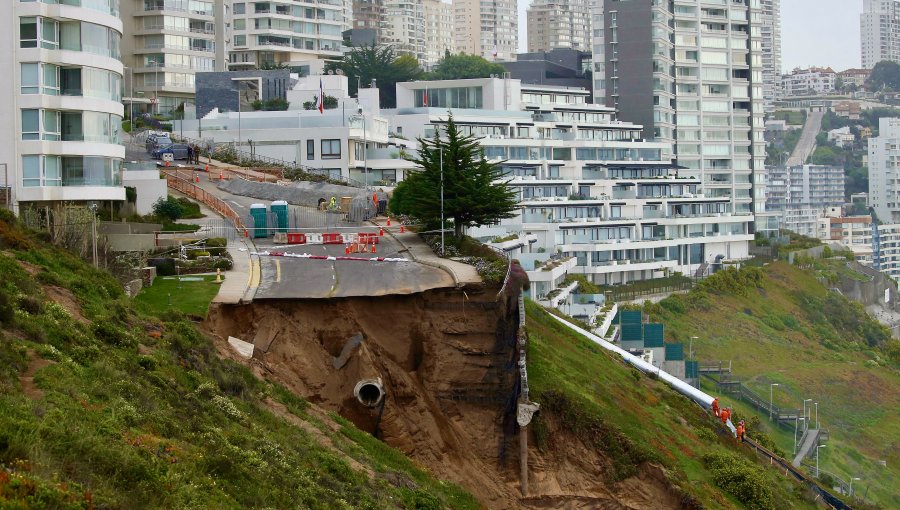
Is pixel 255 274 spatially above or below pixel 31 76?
below

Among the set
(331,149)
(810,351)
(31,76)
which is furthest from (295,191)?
(810,351)

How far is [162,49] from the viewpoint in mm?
123062

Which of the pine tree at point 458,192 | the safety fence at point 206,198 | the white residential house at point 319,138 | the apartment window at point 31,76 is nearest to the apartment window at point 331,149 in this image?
the white residential house at point 319,138

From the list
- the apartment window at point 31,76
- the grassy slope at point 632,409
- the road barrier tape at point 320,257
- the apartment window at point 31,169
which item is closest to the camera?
the grassy slope at point 632,409

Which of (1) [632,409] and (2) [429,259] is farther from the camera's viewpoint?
(2) [429,259]

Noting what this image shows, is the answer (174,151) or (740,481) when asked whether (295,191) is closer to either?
(174,151)

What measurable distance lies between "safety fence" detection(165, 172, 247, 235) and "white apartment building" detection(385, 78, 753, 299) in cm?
A: 3336

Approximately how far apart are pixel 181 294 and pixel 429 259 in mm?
10436

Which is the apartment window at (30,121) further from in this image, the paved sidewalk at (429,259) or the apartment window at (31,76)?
the paved sidewalk at (429,259)

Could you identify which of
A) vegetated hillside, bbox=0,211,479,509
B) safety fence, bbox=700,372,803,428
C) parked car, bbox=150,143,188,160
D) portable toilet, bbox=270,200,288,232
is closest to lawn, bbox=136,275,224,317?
vegetated hillside, bbox=0,211,479,509

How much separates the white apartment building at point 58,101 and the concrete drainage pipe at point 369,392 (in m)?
15.2

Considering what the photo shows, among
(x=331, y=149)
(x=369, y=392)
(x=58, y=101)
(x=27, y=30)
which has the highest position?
(x=27, y=30)

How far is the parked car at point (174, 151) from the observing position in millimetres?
83475

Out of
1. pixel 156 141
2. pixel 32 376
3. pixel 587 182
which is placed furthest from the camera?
pixel 587 182
